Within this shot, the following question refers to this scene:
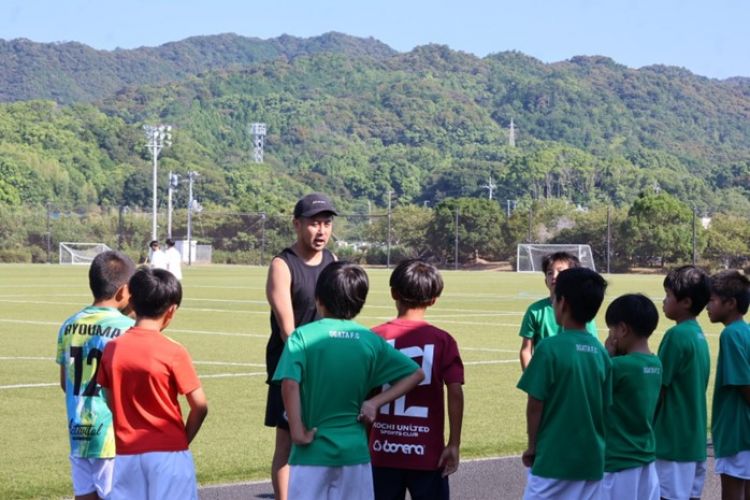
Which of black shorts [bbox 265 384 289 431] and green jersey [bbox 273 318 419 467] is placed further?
black shorts [bbox 265 384 289 431]

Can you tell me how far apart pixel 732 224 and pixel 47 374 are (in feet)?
199

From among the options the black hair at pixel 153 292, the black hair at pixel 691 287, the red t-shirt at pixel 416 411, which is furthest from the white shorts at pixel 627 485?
the black hair at pixel 153 292

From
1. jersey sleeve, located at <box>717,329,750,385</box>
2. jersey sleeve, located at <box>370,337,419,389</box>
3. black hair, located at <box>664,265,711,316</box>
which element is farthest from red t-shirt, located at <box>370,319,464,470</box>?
jersey sleeve, located at <box>717,329,750,385</box>

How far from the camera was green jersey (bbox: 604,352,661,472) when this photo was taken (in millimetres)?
6000

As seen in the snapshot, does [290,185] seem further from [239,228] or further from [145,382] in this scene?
[145,382]

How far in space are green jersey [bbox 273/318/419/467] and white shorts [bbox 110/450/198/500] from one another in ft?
2.04

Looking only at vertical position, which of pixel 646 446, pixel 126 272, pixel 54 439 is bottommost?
pixel 54 439

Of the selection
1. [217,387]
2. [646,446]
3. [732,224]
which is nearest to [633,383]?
[646,446]

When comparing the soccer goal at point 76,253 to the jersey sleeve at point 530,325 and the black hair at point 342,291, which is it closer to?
the jersey sleeve at point 530,325

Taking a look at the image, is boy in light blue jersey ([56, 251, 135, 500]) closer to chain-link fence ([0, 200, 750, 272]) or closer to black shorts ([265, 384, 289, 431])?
black shorts ([265, 384, 289, 431])

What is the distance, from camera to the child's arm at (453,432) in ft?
18.7

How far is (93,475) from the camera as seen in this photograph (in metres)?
6.33

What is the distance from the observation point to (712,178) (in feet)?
585

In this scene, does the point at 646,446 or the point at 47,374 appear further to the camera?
the point at 47,374
